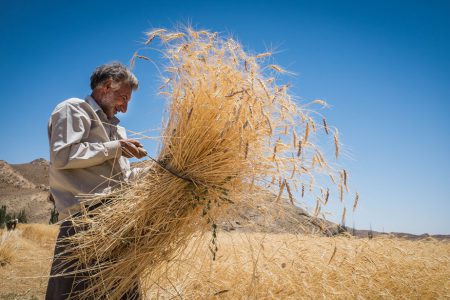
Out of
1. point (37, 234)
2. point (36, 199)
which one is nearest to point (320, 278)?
point (37, 234)

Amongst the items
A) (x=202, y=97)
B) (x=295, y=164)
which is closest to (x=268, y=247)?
(x=295, y=164)

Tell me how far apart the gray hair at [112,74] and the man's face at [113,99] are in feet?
0.11

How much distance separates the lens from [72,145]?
1.47m

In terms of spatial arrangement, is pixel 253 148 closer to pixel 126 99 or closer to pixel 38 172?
pixel 126 99

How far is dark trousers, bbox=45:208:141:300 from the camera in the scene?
1.46 meters

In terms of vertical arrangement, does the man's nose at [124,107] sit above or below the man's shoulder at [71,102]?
above

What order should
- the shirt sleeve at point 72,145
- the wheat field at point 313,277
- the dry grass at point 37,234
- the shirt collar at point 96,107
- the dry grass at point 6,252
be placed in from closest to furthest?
the shirt sleeve at point 72,145 → the shirt collar at point 96,107 → the wheat field at point 313,277 → the dry grass at point 6,252 → the dry grass at point 37,234

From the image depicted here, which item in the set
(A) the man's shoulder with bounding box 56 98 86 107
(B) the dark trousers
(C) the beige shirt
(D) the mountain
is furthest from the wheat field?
(D) the mountain

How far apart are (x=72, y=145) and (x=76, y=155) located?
0.07 m

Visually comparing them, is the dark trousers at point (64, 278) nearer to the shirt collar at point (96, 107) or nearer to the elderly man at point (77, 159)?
the elderly man at point (77, 159)

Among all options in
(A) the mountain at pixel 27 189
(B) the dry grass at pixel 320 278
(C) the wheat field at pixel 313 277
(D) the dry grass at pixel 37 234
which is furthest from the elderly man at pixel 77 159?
(A) the mountain at pixel 27 189

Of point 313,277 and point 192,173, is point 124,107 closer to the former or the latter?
point 192,173

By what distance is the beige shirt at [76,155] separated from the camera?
1.45 metres

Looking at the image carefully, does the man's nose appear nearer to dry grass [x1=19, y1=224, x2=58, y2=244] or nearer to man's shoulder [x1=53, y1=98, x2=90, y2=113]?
man's shoulder [x1=53, y1=98, x2=90, y2=113]
